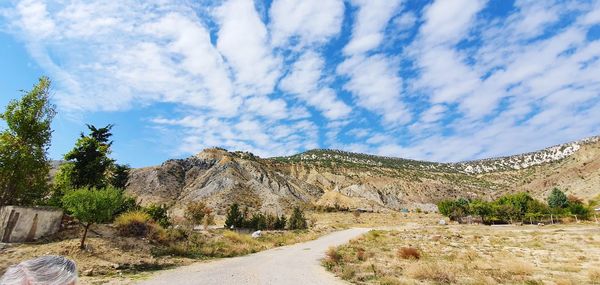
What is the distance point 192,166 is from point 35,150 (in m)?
86.7

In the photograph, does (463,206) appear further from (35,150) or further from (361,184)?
(35,150)

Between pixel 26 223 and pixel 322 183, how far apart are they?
372ft

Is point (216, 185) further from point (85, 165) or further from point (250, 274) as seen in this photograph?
point (250, 274)

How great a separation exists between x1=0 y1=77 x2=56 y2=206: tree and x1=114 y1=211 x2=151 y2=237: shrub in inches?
214

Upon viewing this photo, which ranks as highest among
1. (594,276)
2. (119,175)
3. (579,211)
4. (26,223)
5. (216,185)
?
(216,185)

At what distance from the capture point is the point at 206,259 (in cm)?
2197

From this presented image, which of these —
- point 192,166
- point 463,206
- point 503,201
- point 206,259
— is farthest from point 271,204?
point 206,259

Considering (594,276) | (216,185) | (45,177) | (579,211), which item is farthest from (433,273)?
(216,185)

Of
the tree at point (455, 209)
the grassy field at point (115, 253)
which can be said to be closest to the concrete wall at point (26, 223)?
the grassy field at point (115, 253)

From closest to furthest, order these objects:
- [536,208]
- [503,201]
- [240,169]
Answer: [536,208], [503,201], [240,169]

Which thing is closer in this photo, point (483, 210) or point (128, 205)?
point (128, 205)

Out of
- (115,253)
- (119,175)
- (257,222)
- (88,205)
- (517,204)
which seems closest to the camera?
(88,205)

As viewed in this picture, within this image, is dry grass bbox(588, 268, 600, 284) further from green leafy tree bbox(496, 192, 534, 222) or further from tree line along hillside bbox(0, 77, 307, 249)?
green leafy tree bbox(496, 192, 534, 222)

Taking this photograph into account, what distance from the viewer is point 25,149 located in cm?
2008
